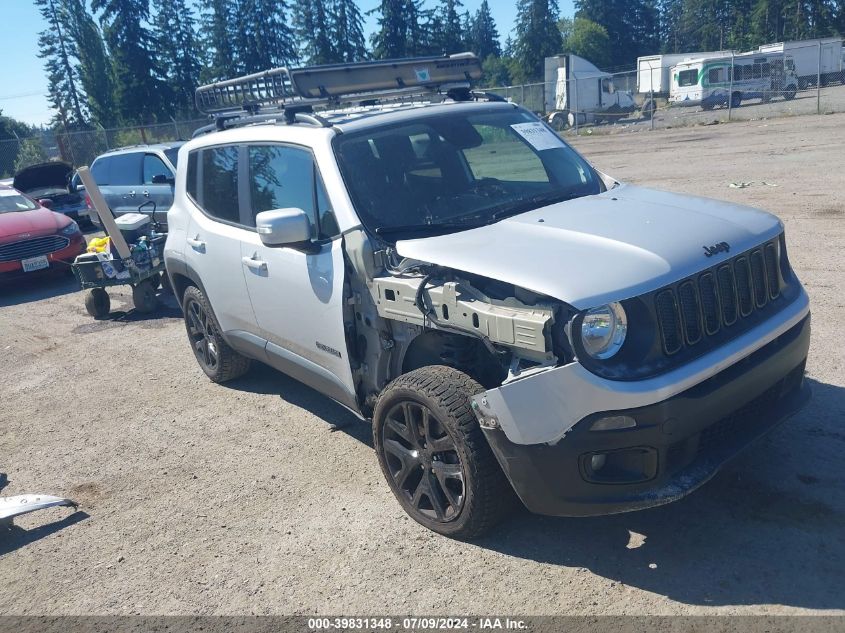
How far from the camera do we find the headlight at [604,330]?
3.12 meters

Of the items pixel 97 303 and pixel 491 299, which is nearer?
pixel 491 299

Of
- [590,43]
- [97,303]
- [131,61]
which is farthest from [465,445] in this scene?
[590,43]

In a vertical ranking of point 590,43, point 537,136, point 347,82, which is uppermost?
point 590,43

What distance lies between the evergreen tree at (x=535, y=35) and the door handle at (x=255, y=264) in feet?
268

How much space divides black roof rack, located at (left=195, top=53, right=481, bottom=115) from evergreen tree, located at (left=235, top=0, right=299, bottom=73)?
185 ft

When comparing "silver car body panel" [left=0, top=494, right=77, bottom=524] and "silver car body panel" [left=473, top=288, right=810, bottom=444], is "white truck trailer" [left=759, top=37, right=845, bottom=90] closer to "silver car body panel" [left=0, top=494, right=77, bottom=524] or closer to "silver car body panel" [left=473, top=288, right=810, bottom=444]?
"silver car body panel" [left=473, top=288, right=810, bottom=444]

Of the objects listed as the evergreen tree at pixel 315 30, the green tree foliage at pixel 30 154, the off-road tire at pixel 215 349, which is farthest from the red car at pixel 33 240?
the evergreen tree at pixel 315 30

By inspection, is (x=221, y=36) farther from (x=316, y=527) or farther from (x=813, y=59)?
(x=316, y=527)

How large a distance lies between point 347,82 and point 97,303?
17.8ft

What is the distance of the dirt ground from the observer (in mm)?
3299

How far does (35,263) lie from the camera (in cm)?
1136

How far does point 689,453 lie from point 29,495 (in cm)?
383

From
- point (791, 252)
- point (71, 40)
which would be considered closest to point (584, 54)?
point (71, 40)

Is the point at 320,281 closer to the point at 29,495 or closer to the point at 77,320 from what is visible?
the point at 29,495
